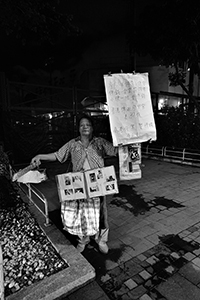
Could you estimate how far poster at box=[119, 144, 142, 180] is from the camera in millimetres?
3094

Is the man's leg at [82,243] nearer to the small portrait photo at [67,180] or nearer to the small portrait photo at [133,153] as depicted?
the small portrait photo at [67,180]

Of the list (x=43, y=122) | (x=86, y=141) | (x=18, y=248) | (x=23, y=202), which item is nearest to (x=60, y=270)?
(x=18, y=248)

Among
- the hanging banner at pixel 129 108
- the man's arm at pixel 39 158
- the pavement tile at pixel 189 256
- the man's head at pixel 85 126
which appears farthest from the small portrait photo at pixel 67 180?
the pavement tile at pixel 189 256

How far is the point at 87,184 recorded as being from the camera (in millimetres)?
3033

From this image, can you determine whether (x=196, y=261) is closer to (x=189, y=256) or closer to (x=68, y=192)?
(x=189, y=256)

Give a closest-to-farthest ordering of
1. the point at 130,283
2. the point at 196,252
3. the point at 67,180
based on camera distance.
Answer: the point at 130,283, the point at 67,180, the point at 196,252

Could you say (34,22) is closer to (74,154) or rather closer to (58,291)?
(74,154)

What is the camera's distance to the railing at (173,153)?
9.23 m

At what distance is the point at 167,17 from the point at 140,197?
8285 millimetres

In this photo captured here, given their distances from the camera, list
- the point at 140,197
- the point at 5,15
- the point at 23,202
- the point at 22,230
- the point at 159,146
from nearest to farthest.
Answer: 1. the point at 22,230
2. the point at 5,15
3. the point at 23,202
4. the point at 140,197
5. the point at 159,146

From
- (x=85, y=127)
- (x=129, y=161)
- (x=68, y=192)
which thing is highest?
(x=85, y=127)

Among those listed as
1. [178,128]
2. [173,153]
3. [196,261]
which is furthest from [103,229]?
[178,128]

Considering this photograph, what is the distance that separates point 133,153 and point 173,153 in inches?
308

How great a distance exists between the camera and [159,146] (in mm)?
11078
